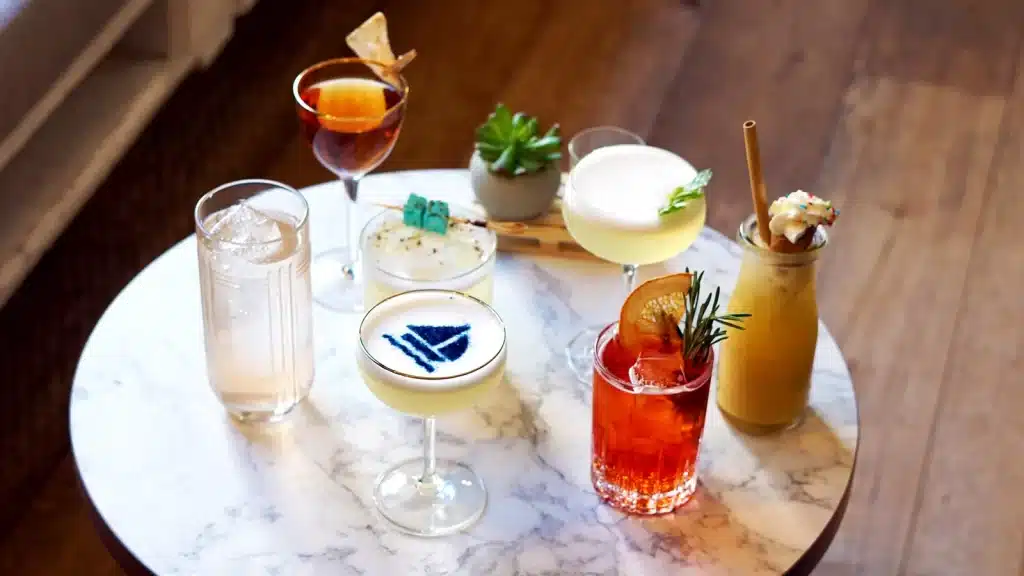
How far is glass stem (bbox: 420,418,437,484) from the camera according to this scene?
1025mm

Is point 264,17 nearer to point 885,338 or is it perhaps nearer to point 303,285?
point 885,338

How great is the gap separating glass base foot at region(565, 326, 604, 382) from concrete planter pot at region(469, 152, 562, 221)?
0.52ft

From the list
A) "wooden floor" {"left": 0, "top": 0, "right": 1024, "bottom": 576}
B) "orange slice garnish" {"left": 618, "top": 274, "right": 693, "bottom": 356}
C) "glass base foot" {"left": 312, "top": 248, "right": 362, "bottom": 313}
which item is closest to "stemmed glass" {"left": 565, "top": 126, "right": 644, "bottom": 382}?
"orange slice garnish" {"left": 618, "top": 274, "right": 693, "bottom": 356}

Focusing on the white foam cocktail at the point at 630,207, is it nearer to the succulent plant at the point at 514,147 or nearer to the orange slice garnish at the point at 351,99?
the succulent plant at the point at 514,147

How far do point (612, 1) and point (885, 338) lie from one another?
1.12 metres

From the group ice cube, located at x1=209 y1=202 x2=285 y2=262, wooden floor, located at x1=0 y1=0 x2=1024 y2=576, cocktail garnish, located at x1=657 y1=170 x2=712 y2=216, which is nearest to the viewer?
ice cube, located at x1=209 y1=202 x2=285 y2=262

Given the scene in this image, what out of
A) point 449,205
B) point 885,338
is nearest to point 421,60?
point 885,338

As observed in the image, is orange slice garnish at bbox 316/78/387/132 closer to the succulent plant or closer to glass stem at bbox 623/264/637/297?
the succulent plant

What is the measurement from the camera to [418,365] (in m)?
0.96

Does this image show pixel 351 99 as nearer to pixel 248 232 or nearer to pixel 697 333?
pixel 248 232

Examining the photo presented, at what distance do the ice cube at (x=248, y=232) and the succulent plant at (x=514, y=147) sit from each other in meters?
0.30

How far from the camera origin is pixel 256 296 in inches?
41.8

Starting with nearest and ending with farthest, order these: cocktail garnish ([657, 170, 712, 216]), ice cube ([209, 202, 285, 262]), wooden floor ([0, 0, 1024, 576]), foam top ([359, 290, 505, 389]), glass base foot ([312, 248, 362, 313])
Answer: foam top ([359, 290, 505, 389])
ice cube ([209, 202, 285, 262])
cocktail garnish ([657, 170, 712, 216])
glass base foot ([312, 248, 362, 313])
wooden floor ([0, 0, 1024, 576])

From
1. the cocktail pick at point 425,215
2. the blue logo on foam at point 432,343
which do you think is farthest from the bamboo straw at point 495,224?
the blue logo on foam at point 432,343
